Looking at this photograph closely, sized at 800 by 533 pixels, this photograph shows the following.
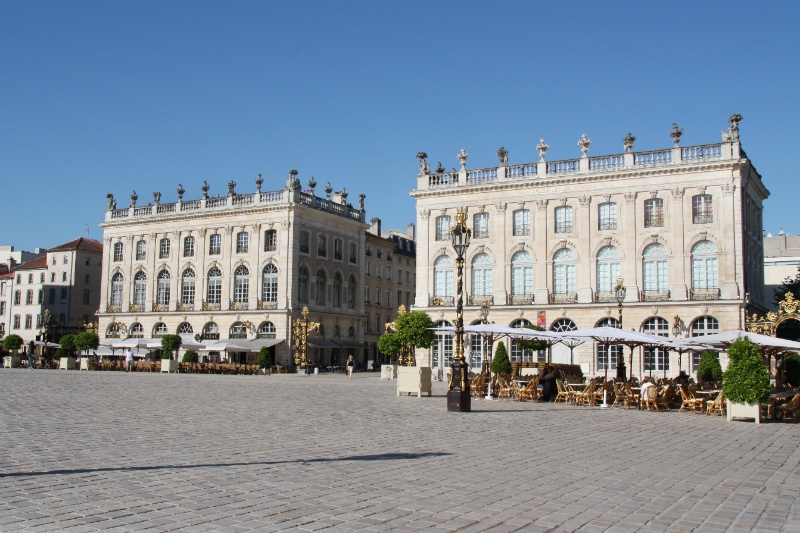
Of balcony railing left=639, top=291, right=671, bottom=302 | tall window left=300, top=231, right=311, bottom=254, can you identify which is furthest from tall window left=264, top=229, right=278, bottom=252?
balcony railing left=639, top=291, right=671, bottom=302

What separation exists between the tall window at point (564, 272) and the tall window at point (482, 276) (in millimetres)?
3940

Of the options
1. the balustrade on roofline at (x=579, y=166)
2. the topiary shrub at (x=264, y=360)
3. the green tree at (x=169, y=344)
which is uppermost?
the balustrade on roofline at (x=579, y=166)

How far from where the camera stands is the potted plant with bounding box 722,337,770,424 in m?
19.5

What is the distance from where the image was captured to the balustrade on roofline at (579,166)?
148ft

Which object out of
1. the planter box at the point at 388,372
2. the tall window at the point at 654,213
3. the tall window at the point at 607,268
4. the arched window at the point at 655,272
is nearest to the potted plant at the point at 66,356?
the planter box at the point at 388,372

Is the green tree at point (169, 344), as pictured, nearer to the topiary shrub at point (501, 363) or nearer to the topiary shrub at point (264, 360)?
the topiary shrub at point (264, 360)

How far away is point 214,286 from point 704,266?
35.4 m

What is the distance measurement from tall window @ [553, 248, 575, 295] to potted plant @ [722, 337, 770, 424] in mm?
28254

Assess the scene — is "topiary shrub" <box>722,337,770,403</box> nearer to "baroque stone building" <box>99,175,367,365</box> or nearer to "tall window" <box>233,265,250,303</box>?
"baroque stone building" <box>99,175,367,365</box>

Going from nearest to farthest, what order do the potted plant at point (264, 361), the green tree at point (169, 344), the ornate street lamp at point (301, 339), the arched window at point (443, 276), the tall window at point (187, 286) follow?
the arched window at point (443, 276)
the potted plant at point (264, 361)
the green tree at point (169, 344)
the ornate street lamp at point (301, 339)
the tall window at point (187, 286)

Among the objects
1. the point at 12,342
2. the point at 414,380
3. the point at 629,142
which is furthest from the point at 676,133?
the point at 12,342

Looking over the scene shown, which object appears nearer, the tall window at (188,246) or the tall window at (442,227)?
the tall window at (442,227)

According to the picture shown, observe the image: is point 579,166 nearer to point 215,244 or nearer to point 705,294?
point 705,294

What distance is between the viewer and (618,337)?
85.7ft
